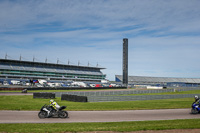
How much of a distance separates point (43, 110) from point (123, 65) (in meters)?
91.4

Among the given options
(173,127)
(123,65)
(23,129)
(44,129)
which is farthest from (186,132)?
(123,65)

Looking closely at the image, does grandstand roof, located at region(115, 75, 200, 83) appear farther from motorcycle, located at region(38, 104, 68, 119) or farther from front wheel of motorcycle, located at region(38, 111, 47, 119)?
front wheel of motorcycle, located at region(38, 111, 47, 119)

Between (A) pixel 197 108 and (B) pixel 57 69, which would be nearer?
(A) pixel 197 108

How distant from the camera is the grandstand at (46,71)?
368 feet

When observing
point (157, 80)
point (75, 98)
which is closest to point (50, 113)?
point (75, 98)

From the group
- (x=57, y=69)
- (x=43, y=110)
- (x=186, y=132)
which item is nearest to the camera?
(x=186, y=132)

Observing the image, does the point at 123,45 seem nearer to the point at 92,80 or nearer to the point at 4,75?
the point at 92,80

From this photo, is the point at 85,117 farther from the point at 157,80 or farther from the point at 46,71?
the point at 157,80

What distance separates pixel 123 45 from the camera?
10725 centimetres

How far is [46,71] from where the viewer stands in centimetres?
12538

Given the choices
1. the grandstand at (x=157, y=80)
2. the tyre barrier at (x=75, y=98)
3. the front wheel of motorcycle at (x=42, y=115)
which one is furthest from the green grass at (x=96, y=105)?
the grandstand at (x=157, y=80)

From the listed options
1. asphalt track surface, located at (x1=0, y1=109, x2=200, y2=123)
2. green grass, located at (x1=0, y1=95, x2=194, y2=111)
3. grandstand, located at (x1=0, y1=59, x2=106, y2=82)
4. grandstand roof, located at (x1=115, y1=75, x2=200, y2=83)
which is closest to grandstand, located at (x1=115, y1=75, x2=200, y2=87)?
grandstand roof, located at (x1=115, y1=75, x2=200, y2=83)

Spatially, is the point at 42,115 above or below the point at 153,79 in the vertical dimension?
below

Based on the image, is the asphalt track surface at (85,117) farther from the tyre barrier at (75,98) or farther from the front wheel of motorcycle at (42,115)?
the tyre barrier at (75,98)
